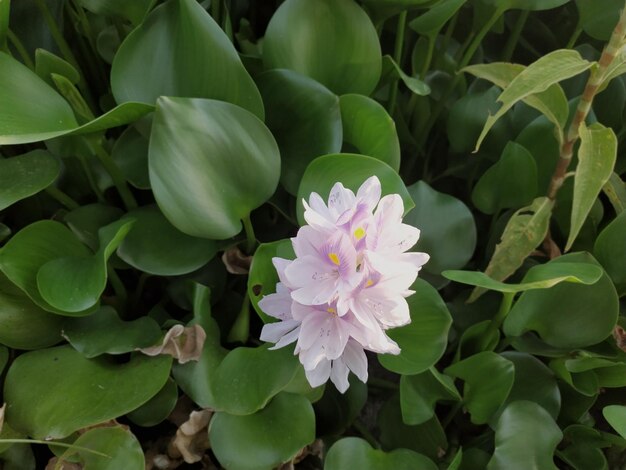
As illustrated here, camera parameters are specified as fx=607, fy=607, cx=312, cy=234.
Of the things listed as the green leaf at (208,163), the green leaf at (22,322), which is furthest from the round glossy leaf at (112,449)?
the green leaf at (208,163)

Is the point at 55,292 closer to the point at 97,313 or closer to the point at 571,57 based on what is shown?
the point at 97,313

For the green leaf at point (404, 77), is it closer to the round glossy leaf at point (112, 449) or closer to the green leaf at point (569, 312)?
the green leaf at point (569, 312)

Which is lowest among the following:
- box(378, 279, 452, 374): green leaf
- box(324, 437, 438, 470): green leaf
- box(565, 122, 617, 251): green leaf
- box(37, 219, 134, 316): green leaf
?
box(324, 437, 438, 470): green leaf

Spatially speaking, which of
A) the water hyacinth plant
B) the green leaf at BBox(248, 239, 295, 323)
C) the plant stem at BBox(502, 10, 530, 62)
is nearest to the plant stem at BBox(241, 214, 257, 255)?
the water hyacinth plant

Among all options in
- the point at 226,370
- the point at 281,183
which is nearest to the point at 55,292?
the point at 226,370

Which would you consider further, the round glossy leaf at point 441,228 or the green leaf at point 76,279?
the round glossy leaf at point 441,228

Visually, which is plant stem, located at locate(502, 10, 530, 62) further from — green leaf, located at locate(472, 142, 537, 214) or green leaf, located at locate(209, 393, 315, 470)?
green leaf, located at locate(209, 393, 315, 470)

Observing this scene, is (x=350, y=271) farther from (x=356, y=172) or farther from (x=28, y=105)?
(x=28, y=105)
